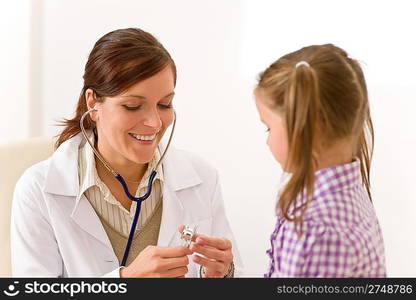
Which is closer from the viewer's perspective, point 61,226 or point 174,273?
point 174,273

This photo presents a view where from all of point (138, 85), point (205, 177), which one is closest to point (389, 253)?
point (205, 177)

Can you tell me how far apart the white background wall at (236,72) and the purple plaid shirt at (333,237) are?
96 cm

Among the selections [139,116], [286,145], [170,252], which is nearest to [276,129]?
[286,145]

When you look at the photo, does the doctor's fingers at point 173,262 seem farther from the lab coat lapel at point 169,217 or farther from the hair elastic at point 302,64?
the hair elastic at point 302,64

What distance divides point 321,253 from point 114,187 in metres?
0.83

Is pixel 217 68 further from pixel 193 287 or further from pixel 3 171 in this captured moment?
pixel 193 287

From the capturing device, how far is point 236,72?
2342mm

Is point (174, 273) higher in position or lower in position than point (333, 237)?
lower

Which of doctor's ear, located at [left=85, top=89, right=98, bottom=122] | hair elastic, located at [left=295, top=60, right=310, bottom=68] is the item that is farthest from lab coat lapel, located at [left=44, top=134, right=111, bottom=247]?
hair elastic, located at [left=295, top=60, right=310, bottom=68]

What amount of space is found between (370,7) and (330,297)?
3.72 ft

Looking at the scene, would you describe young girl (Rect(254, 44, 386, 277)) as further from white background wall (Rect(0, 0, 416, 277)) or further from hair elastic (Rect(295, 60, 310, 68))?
white background wall (Rect(0, 0, 416, 277))

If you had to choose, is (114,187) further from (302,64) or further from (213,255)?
(302,64)

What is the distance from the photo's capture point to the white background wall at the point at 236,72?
209 centimetres

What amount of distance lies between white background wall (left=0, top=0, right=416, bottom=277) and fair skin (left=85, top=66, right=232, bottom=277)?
2.14ft
